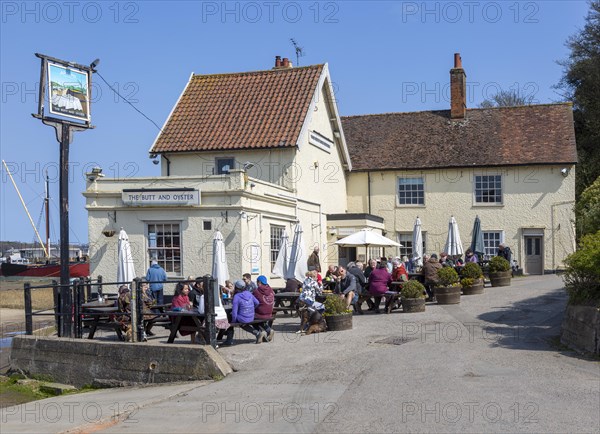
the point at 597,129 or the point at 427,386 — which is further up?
the point at 597,129

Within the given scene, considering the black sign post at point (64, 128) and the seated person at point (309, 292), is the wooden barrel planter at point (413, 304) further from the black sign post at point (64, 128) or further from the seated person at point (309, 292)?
the black sign post at point (64, 128)

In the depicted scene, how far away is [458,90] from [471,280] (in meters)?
17.3

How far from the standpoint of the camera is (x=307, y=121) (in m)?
30.2

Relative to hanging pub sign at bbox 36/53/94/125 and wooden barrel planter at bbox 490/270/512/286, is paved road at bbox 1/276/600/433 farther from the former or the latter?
wooden barrel planter at bbox 490/270/512/286

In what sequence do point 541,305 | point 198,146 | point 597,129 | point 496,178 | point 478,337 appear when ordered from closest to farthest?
point 478,337 < point 541,305 < point 198,146 < point 496,178 < point 597,129

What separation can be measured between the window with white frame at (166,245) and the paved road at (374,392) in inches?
367

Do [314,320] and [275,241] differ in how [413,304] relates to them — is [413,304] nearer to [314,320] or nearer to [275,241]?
[314,320]

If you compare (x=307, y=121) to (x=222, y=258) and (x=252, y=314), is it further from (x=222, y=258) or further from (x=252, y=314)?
(x=252, y=314)

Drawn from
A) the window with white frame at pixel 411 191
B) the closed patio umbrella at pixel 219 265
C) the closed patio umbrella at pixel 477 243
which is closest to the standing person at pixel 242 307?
the closed patio umbrella at pixel 219 265

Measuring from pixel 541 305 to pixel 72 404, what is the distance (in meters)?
13.2

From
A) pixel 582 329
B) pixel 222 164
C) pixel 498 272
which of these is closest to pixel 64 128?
pixel 582 329

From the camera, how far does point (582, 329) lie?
13.4 meters

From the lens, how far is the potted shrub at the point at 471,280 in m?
24.1

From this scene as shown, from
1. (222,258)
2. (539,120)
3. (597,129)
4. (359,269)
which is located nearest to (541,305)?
(359,269)
